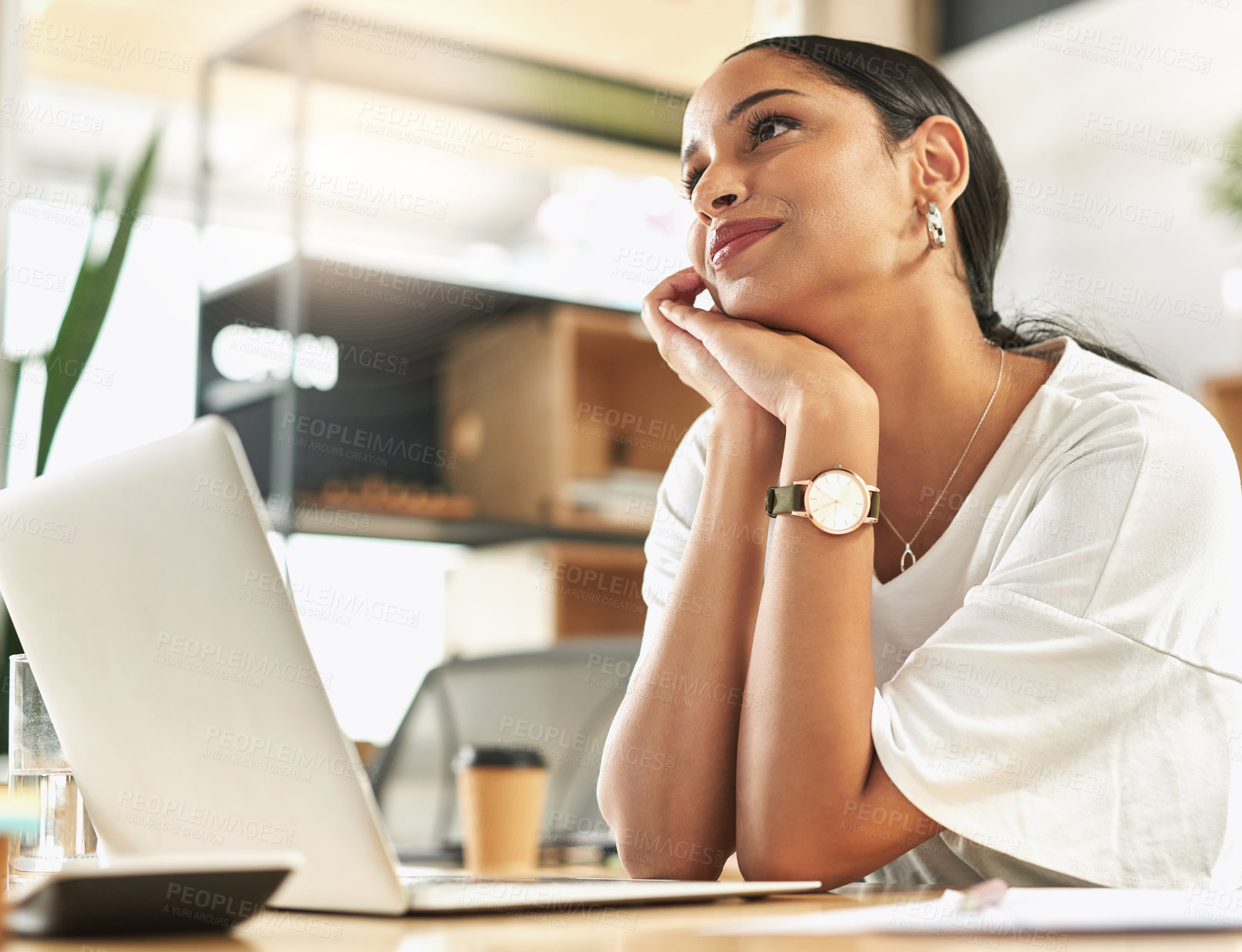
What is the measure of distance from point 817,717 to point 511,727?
1.43 metres

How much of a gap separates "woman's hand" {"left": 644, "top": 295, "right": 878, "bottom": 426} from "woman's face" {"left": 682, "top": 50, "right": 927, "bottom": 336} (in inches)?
1.5

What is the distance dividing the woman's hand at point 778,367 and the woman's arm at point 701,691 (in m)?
0.04

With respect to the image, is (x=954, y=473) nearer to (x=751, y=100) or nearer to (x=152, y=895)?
(x=751, y=100)

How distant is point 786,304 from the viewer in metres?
1.26

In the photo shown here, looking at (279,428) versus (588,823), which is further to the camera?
(279,428)

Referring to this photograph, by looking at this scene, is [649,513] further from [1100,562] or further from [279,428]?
[1100,562]

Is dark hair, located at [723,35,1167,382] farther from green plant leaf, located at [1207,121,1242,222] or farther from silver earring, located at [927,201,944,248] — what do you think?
green plant leaf, located at [1207,121,1242,222]

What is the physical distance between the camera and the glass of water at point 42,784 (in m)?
0.89

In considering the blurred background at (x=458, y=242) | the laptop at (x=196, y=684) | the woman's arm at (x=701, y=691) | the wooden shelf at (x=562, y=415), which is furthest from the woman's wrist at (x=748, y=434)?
the wooden shelf at (x=562, y=415)

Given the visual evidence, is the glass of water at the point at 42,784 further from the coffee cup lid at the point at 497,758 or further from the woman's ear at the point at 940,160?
the woman's ear at the point at 940,160

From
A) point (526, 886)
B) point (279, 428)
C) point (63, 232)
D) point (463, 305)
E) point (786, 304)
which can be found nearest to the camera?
point (526, 886)

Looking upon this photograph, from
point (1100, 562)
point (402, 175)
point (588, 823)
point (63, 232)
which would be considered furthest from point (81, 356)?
point (1100, 562)

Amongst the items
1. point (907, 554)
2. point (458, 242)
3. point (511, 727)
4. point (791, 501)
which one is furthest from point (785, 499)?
point (458, 242)

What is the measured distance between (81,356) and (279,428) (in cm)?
81
